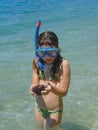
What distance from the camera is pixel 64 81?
371cm

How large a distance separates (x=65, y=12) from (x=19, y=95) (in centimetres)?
1035

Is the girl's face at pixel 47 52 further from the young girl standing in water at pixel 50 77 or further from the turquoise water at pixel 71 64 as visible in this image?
the turquoise water at pixel 71 64

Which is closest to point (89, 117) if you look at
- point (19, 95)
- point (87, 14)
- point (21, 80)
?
point (19, 95)

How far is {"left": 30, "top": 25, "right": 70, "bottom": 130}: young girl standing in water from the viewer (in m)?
3.60

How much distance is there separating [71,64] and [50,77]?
340 cm

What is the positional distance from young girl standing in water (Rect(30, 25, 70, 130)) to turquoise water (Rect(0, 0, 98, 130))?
876mm

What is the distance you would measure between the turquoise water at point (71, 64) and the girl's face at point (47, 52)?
1.50 meters

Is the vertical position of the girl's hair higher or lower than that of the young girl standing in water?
higher

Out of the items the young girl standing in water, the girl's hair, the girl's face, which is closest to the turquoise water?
the young girl standing in water

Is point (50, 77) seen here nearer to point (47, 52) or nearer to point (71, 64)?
point (47, 52)

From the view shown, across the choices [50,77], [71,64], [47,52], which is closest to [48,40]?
[47,52]

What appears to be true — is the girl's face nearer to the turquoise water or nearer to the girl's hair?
the girl's hair

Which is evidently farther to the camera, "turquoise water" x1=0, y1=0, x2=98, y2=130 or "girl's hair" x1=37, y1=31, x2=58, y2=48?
"turquoise water" x1=0, y1=0, x2=98, y2=130

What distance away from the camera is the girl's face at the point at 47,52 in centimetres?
356
